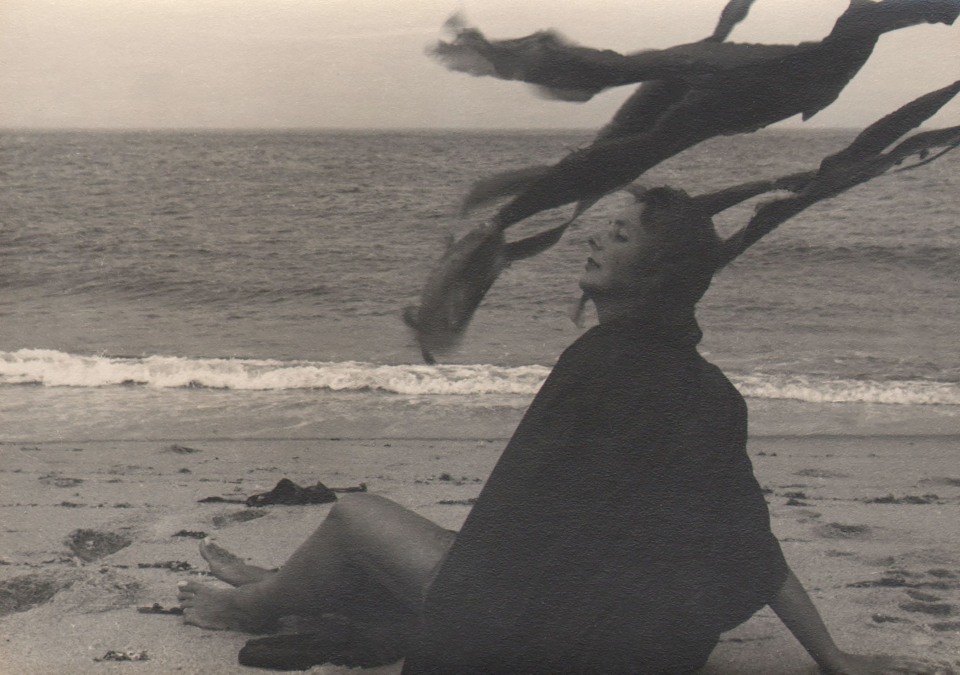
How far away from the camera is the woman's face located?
2107mm

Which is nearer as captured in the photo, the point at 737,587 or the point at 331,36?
the point at 737,587

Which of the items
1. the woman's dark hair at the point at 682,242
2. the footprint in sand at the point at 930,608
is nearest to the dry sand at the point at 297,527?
the footprint in sand at the point at 930,608

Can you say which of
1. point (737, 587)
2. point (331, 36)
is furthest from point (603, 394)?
point (331, 36)

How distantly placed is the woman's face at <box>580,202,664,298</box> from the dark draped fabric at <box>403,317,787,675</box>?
3.4 inches

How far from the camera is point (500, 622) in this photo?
7.12 feet

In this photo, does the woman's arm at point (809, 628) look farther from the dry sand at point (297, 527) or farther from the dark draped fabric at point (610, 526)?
the dry sand at point (297, 527)

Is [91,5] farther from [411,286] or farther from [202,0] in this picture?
[411,286]

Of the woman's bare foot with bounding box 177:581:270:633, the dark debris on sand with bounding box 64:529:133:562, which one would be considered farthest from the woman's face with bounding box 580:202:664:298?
the dark debris on sand with bounding box 64:529:133:562

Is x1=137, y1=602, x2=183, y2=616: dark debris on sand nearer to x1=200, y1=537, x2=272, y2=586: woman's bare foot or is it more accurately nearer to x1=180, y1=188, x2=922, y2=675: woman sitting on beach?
x1=200, y1=537, x2=272, y2=586: woman's bare foot

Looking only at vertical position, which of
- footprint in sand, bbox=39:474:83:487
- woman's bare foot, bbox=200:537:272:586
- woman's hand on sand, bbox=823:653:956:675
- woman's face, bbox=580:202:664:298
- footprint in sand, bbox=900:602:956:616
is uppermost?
woman's face, bbox=580:202:664:298

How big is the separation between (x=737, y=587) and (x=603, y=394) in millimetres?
539

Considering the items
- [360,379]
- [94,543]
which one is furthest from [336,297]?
[94,543]

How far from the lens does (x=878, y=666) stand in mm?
2211

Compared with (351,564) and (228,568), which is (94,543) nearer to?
(228,568)
